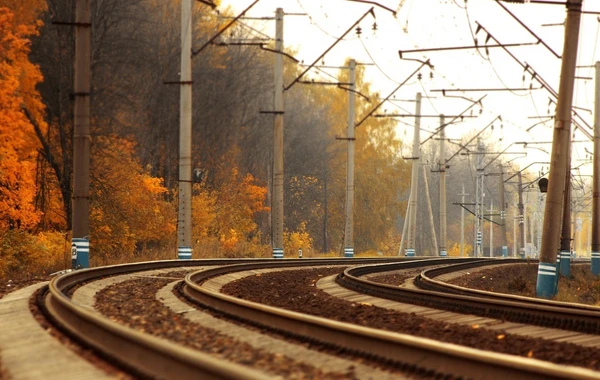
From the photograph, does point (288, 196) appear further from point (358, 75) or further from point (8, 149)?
point (8, 149)

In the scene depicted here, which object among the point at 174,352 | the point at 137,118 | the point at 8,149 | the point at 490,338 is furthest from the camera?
the point at 137,118

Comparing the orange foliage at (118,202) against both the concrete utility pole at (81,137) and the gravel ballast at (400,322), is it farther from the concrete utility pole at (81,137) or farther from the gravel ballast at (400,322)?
the gravel ballast at (400,322)

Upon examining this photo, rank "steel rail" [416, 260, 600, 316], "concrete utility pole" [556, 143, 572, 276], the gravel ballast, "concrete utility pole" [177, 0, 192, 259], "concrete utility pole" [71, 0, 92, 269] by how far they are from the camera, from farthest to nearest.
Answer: "concrete utility pole" [177, 0, 192, 259] < "concrete utility pole" [556, 143, 572, 276] < "concrete utility pole" [71, 0, 92, 269] < "steel rail" [416, 260, 600, 316] < the gravel ballast

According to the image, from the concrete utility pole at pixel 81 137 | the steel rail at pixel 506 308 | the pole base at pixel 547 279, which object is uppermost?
the concrete utility pole at pixel 81 137

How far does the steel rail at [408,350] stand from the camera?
7040 millimetres

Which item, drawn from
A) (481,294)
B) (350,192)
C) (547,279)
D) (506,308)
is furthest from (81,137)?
(350,192)

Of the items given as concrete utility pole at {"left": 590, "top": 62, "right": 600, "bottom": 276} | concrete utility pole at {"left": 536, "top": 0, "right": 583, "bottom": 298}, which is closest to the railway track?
concrete utility pole at {"left": 536, "top": 0, "right": 583, "bottom": 298}

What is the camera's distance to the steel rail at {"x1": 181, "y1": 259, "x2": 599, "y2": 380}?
7.04 m

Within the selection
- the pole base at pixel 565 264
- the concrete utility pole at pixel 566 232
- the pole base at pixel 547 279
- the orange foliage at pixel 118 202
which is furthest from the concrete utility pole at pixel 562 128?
the orange foliage at pixel 118 202

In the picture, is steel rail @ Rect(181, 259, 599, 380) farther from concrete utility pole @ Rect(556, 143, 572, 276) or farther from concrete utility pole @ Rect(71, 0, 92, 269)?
concrete utility pole @ Rect(556, 143, 572, 276)

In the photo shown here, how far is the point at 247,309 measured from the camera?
491 inches

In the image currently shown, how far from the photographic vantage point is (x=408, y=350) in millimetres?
8414

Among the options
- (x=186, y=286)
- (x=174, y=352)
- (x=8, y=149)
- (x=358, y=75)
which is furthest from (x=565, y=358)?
(x=358, y=75)

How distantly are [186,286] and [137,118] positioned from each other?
30270 mm
